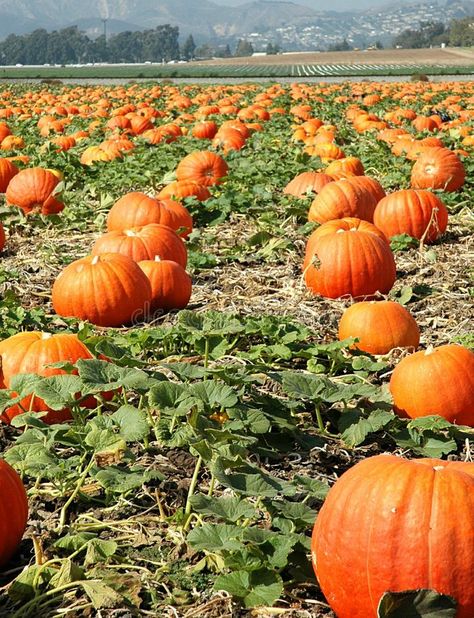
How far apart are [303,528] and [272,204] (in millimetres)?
6352

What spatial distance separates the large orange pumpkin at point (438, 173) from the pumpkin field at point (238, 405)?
0.61m

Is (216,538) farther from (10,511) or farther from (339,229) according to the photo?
(339,229)

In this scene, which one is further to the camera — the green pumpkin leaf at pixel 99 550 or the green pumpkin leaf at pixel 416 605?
the green pumpkin leaf at pixel 99 550

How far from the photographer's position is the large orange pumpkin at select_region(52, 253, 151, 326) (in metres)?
5.37

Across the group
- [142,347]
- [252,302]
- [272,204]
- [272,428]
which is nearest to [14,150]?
[272,204]

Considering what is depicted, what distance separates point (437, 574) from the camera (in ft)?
7.78

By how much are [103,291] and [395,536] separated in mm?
3258

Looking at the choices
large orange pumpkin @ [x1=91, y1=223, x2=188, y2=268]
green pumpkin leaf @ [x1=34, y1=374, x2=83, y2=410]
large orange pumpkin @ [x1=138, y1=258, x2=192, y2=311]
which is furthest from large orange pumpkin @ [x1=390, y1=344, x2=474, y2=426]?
large orange pumpkin @ [x1=91, y1=223, x2=188, y2=268]

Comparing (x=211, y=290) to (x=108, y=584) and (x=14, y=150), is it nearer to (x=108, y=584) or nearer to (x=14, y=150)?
(x=108, y=584)

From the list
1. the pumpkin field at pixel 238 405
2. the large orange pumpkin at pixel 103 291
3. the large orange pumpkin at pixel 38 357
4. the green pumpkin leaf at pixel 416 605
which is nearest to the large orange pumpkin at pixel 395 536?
the pumpkin field at pixel 238 405

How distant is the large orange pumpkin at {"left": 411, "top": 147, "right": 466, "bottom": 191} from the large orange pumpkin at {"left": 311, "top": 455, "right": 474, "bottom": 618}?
A: 7101mm

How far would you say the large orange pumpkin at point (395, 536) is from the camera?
7.79 ft

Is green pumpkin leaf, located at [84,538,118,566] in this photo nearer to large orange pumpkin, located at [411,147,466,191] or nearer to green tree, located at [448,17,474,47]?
large orange pumpkin, located at [411,147,466,191]

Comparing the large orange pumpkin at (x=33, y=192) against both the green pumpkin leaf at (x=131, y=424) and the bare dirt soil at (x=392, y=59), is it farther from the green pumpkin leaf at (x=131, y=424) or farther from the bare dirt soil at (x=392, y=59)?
the bare dirt soil at (x=392, y=59)
